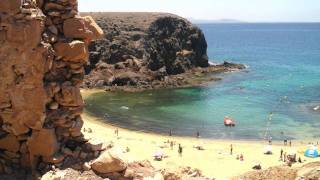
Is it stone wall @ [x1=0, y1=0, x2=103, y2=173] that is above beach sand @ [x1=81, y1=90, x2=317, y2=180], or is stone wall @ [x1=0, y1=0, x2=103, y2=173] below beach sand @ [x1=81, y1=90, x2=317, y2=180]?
above

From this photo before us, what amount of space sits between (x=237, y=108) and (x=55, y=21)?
50959 millimetres

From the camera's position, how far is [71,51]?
1264cm

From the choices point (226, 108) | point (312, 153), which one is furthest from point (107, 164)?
point (226, 108)

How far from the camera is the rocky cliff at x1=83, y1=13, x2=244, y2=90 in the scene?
7812 centimetres

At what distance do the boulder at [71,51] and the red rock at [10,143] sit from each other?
2442 mm

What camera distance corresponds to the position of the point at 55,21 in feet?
41.9

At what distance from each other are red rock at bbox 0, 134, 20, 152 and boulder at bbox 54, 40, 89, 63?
2.44m

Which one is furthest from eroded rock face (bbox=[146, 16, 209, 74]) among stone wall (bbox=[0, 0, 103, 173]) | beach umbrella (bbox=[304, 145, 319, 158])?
stone wall (bbox=[0, 0, 103, 173])

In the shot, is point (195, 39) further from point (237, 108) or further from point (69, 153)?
point (69, 153)

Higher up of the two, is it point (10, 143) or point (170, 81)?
point (10, 143)

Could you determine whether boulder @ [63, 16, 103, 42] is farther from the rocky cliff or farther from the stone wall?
the rocky cliff

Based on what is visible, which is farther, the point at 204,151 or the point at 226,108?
the point at 226,108

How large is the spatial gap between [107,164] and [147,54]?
237 ft

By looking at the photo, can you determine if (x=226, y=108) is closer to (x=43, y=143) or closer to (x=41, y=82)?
(x=43, y=143)
